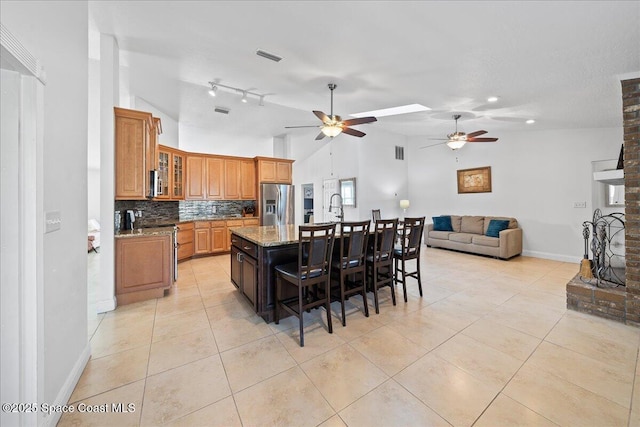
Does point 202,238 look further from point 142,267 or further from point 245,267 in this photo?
point 245,267

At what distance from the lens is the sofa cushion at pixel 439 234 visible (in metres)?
6.30

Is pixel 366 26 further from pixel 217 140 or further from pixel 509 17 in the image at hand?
pixel 217 140

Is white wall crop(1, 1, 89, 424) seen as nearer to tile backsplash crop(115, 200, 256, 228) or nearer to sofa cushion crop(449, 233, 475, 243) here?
tile backsplash crop(115, 200, 256, 228)

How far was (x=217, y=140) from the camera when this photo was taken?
686 cm

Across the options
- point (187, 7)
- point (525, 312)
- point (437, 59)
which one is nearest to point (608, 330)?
point (525, 312)

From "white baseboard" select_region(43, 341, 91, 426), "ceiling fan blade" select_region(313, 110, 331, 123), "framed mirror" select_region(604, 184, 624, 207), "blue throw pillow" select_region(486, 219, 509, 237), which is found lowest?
"white baseboard" select_region(43, 341, 91, 426)

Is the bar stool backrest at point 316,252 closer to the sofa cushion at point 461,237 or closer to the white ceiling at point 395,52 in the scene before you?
the white ceiling at point 395,52

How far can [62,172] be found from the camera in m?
1.62

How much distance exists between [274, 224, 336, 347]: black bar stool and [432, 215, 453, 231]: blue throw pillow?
5114 millimetres

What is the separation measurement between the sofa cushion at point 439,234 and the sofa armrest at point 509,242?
1187mm

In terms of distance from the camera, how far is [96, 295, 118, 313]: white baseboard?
2.86 metres

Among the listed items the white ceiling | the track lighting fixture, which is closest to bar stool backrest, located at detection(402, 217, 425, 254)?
the white ceiling

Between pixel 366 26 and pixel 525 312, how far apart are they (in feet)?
11.4

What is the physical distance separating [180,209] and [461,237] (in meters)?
6.52
